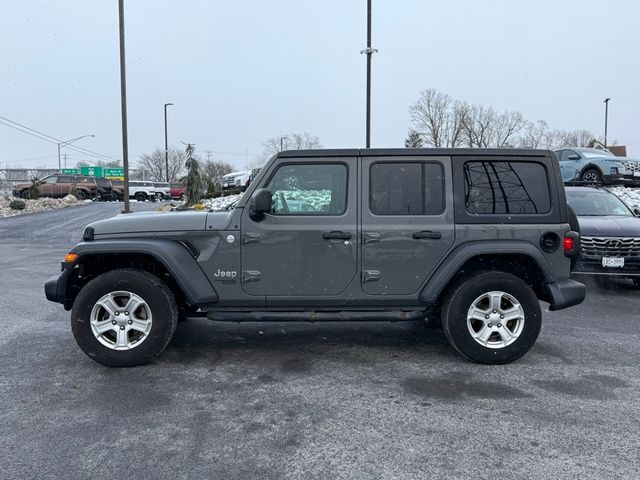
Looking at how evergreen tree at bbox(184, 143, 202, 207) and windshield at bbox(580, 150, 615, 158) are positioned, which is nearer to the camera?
windshield at bbox(580, 150, 615, 158)

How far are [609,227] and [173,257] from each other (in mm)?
6565

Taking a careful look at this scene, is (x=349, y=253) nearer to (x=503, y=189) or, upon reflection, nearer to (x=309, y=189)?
(x=309, y=189)

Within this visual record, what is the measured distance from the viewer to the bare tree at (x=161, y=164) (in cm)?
9044

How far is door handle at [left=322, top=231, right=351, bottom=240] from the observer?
188 inches

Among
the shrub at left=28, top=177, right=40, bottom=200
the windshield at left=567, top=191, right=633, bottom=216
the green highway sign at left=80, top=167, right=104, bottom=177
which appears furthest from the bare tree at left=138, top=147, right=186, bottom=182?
the windshield at left=567, top=191, right=633, bottom=216

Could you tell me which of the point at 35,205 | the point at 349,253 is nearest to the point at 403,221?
the point at 349,253

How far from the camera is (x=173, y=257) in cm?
472

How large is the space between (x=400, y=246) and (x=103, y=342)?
2.73 meters

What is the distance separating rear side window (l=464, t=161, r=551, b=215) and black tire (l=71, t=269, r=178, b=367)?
113 inches

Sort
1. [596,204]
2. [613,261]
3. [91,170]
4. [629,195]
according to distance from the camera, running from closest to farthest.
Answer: [613,261]
[596,204]
[629,195]
[91,170]

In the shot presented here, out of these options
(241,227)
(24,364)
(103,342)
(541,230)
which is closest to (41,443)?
(103,342)

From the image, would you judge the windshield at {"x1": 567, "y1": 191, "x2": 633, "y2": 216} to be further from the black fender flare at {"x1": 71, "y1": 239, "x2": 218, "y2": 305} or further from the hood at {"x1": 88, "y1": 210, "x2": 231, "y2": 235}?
the black fender flare at {"x1": 71, "y1": 239, "x2": 218, "y2": 305}

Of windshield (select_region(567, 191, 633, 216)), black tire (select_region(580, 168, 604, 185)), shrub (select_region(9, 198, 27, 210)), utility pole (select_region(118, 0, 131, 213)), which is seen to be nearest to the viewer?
windshield (select_region(567, 191, 633, 216))

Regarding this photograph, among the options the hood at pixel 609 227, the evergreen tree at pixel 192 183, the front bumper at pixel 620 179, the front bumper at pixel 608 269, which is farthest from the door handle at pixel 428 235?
the evergreen tree at pixel 192 183
